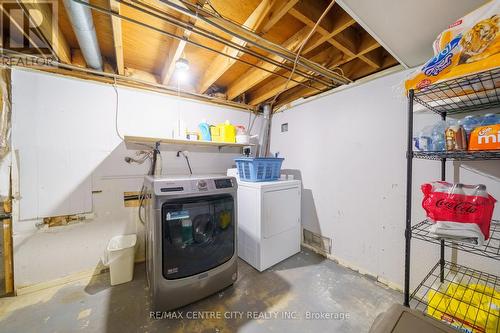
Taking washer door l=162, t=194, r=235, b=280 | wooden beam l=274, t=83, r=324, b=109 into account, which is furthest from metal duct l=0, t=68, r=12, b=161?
wooden beam l=274, t=83, r=324, b=109

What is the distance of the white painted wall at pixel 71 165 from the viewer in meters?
1.68

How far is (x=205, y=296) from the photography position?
1.55 meters

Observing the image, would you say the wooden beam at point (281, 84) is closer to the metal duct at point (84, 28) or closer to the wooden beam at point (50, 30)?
the metal duct at point (84, 28)

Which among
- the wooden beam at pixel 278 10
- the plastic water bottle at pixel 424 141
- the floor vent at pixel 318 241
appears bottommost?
the floor vent at pixel 318 241

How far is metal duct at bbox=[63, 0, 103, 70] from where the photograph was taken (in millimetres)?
1102

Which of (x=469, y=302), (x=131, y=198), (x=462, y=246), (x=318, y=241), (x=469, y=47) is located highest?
(x=469, y=47)

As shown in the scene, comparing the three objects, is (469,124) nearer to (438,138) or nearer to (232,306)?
(438,138)

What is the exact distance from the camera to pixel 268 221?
6.55ft

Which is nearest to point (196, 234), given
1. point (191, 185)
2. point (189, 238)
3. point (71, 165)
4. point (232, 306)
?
point (189, 238)

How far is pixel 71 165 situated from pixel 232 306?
2012mm

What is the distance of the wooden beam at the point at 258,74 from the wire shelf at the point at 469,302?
1882 mm

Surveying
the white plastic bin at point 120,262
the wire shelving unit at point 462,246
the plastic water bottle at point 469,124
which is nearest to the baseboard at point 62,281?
the white plastic bin at point 120,262

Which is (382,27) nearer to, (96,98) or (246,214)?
(246,214)

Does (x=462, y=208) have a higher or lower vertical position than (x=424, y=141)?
lower
